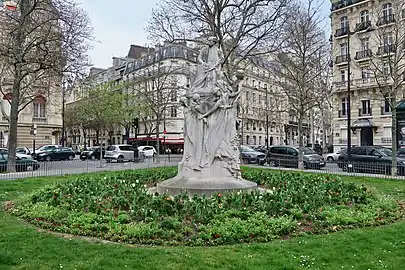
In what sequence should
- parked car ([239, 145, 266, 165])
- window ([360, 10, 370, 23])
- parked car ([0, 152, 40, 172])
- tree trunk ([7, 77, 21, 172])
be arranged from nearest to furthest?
tree trunk ([7, 77, 21, 172])
parked car ([0, 152, 40, 172])
parked car ([239, 145, 266, 165])
window ([360, 10, 370, 23])

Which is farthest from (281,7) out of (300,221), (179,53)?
(179,53)

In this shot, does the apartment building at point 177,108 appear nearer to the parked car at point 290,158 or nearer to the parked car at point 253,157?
the parked car at point 253,157

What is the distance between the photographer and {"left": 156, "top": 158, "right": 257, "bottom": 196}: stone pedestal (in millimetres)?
10680

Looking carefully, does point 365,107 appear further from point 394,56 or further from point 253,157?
point 394,56

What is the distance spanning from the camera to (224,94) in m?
12.0

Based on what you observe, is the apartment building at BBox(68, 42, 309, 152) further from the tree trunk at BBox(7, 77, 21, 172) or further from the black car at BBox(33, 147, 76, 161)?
the tree trunk at BBox(7, 77, 21, 172)

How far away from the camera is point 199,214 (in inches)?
313

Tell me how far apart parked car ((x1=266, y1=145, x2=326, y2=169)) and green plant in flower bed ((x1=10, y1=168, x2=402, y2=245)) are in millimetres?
16736

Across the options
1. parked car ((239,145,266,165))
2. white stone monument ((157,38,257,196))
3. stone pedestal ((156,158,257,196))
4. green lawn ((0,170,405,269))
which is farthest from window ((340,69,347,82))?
green lawn ((0,170,405,269))

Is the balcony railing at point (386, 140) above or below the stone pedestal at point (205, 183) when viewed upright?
above

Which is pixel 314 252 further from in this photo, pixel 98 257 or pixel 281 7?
pixel 281 7

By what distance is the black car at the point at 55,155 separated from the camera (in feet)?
124

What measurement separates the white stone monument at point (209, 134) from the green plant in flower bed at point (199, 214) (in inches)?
69.8

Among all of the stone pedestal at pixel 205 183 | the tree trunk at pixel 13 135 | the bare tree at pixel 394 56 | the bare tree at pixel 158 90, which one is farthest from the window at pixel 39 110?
the stone pedestal at pixel 205 183
